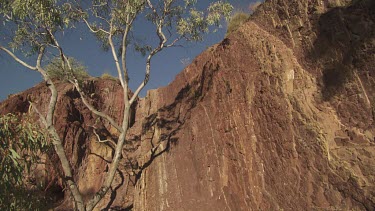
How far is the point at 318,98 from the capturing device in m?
6.88

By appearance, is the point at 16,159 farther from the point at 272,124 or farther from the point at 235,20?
the point at 235,20

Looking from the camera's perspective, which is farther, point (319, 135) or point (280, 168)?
point (280, 168)

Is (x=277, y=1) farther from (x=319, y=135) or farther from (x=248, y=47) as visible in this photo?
(x=319, y=135)

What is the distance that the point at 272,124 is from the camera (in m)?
7.75

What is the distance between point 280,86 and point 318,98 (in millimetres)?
1073

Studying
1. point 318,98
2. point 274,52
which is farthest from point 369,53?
point 274,52

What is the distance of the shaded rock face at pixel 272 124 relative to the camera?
6.04 metres

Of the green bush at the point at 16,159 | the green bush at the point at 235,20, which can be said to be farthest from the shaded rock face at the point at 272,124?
the green bush at the point at 16,159

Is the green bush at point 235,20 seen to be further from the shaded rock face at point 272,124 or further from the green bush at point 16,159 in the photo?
the green bush at point 16,159

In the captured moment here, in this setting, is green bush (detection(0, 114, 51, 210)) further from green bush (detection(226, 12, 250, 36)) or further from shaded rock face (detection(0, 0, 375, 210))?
green bush (detection(226, 12, 250, 36))

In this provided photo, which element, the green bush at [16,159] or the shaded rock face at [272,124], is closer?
the shaded rock face at [272,124]

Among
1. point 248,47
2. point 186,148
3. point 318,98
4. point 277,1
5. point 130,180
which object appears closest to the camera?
point 318,98

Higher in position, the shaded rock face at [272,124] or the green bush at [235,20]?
the green bush at [235,20]

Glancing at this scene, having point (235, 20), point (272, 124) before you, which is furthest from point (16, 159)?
point (235, 20)
